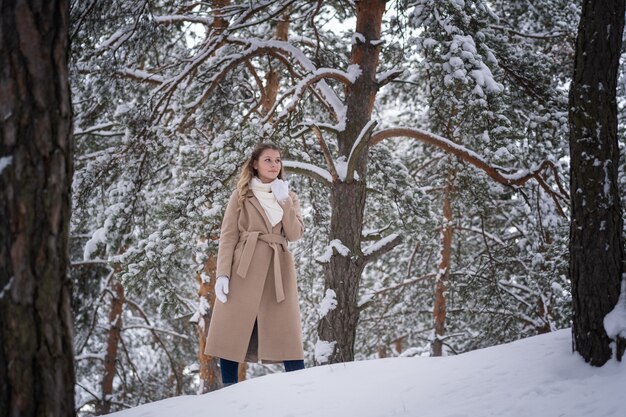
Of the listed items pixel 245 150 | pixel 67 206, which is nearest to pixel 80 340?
pixel 245 150

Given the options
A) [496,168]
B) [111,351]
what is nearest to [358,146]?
[496,168]

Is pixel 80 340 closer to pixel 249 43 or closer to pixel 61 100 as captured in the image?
pixel 249 43

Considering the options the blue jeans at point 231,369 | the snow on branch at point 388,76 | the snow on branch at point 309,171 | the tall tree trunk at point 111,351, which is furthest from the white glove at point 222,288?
the tall tree trunk at point 111,351

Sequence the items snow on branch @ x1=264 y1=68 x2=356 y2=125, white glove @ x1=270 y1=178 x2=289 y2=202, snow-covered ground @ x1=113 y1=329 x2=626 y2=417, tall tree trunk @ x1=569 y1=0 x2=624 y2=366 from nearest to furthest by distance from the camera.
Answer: snow-covered ground @ x1=113 y1=329 x2=626 y2=417, tall tree trunk @ x1=569 y1=0 x2=624 y2=366, white glove @ x1=270 y1=178 x2=289 y2=202, snow on branch @ x1=264 y1=68 x2=356 y2=125

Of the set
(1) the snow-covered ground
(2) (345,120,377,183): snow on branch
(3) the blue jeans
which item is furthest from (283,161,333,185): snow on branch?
(1) the snow-covered ground

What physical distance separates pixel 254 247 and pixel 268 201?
39 cm

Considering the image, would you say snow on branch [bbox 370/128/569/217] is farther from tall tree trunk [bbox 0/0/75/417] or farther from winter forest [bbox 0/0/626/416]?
tall tree trunk [bbox 0/0/75/417]

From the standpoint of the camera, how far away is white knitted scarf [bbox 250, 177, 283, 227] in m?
4.51

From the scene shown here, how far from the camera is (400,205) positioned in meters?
6.72

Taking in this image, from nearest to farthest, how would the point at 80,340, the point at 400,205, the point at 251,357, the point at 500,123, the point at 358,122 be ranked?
the point at 251,357, the point at 500,123, the point at 358,122, the point at 400,205, the point at 80,340

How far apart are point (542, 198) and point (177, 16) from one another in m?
5.68

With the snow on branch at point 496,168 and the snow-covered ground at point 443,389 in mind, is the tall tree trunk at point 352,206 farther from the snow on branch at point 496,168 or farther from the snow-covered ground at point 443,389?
the snow-covered ground at point 443,389

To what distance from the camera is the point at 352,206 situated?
5.94 metres

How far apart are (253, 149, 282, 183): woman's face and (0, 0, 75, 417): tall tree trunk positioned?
8.57 ft
